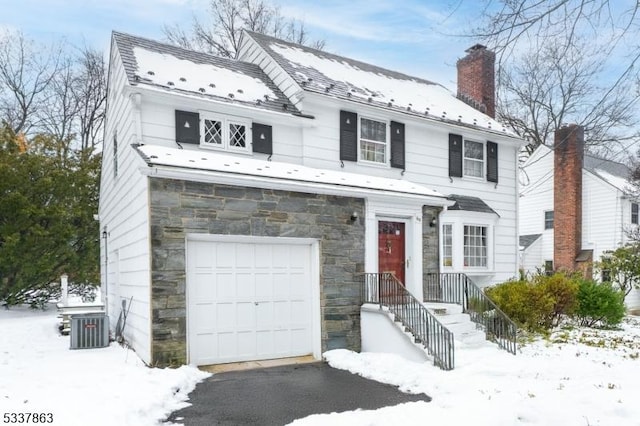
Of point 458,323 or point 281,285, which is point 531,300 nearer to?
point 458,323

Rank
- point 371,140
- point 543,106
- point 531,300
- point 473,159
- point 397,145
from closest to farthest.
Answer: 1. point 531,300
2. point 371,140
3. point 397,145
4. point 473,159
5. point 543,106

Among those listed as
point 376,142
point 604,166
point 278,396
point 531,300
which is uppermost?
point 604,166

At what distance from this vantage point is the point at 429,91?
50.6 feet

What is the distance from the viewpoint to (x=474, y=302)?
33.4ft

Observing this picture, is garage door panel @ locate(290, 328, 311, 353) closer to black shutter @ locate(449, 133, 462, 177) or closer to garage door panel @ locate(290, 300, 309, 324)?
garage door panel @ locate(290, 300, 309, 324)

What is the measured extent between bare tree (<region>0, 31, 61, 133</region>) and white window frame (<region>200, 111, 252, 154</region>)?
683 inches

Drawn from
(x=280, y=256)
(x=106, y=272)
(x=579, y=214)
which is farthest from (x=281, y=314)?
(x=579, y=214)

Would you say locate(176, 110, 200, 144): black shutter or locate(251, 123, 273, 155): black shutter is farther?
locate(251, 123, 273, 155): black shutter

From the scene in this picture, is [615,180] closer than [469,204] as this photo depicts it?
No

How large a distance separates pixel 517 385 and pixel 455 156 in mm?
7911

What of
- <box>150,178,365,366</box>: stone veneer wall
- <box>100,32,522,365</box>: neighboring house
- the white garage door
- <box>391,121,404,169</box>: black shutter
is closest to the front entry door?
<box>100,32,522,365</box>: neighboring house

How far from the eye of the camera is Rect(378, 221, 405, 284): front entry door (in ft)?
34.0

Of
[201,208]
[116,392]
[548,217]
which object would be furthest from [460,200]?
[548,217]

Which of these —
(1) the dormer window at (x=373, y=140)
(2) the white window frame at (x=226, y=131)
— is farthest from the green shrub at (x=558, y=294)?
(2) the white window frame at (x=226, y=131)
